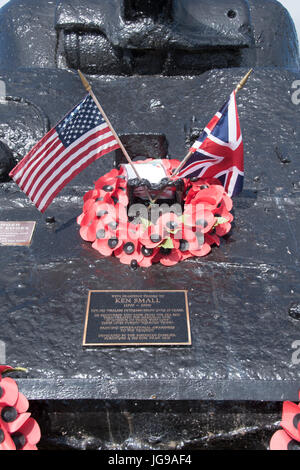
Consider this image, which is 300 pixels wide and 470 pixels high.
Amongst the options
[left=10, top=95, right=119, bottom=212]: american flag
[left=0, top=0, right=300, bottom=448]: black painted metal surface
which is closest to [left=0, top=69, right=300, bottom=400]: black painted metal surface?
[left=0, top=0, right=300, bottom=448]: black painted metal surface

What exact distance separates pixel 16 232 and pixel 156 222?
1004 millimetres

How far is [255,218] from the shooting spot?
136 inches

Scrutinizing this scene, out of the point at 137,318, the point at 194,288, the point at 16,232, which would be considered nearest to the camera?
the point at 137,318

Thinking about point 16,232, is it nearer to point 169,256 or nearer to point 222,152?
point 169,256

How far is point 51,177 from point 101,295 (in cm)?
85

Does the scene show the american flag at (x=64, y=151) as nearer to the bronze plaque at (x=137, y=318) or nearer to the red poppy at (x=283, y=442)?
the bronze plaque at (x=137, y=318)

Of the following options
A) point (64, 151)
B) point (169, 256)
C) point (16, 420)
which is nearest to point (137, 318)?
point (169, 256)

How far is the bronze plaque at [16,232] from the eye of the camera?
327 centimetres

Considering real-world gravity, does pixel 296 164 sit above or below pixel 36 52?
below

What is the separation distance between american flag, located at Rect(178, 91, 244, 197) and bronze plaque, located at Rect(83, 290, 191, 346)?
2.65 feet

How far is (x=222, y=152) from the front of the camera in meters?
3.06
